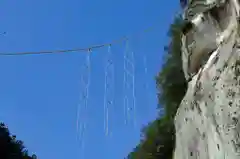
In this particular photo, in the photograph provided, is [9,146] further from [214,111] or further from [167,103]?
[214,111]

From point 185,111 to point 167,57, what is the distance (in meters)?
9.38

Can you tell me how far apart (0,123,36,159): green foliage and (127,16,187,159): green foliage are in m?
5.51

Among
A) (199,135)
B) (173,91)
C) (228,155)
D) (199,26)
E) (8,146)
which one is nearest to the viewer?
(228,155)

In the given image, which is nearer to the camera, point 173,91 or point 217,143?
point 217,143

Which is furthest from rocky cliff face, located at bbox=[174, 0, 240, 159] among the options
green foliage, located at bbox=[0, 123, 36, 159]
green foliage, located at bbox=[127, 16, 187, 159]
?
green foliage, located at bbox=[0, 123, 36, 159]

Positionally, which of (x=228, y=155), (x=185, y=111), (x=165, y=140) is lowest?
(x=228, y=155)

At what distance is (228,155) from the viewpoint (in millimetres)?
6242

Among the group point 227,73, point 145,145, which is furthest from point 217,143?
point 145,145

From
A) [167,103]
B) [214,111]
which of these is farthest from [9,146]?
[214,111]

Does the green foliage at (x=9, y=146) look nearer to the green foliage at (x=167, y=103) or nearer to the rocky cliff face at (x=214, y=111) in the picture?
the green foliage at (x=167, y=103)

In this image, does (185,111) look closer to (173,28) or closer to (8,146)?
(173,28)

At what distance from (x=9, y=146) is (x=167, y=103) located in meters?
7.60

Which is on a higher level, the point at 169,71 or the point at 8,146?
the point at 169,71

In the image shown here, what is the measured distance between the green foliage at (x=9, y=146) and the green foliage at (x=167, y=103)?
5514 millimetres
